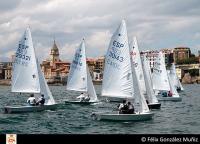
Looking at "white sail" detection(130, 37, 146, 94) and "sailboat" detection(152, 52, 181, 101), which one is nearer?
"white sail" detection(130, 37, 146, 94)

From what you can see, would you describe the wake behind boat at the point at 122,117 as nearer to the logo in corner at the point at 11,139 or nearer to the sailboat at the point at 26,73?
the sailboat at the point at 26,73

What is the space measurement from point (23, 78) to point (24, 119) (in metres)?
7.61

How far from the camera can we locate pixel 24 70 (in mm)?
34875

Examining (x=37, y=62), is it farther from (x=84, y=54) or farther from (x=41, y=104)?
(x=84, y=54)

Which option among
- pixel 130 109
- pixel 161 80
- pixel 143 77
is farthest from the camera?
pixel 161 80

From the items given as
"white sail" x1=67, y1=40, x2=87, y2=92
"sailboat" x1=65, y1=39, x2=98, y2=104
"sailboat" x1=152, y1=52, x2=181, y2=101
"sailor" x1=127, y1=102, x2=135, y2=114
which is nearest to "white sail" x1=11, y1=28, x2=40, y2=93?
"sailboat" x1=65, y1=39, x2=98, y2=104

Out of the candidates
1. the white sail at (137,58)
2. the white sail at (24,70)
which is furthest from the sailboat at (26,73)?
the white sail at (137,58)

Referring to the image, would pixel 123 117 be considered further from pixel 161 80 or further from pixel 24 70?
pixel 161 80

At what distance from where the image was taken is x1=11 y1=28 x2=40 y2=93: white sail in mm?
34688

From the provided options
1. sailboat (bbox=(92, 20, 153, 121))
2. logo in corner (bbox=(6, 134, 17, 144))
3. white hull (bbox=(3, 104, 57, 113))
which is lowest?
white hull (bbox=(3, 104, 57, 113))

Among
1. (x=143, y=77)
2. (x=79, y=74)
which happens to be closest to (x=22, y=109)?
(x=143, y=77)

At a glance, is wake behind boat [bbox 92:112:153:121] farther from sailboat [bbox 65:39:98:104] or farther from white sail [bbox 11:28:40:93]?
sailboat [bbox 65:39:98:104]

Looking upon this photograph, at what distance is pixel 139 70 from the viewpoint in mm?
39188

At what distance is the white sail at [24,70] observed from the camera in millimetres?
34688
